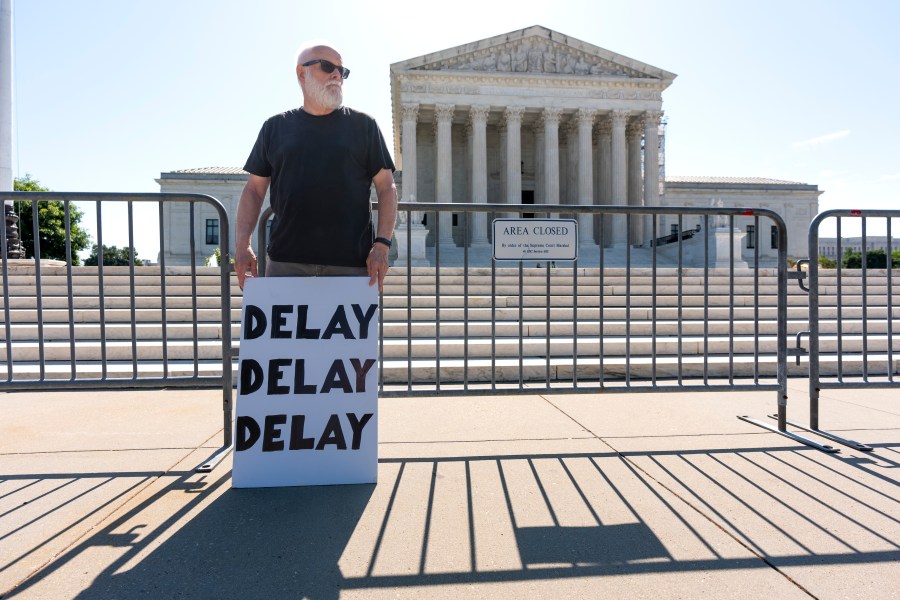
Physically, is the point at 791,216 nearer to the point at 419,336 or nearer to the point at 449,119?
the point at 449,119

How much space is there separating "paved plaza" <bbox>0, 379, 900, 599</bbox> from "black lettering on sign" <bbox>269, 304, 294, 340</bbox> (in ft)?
2.51

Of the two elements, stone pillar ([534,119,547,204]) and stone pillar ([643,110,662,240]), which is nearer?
stone pillar ([643,110,662,240])

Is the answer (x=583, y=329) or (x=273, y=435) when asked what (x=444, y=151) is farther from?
(x=273, y=435)

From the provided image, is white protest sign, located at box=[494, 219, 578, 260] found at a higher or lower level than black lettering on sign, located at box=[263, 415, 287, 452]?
higher

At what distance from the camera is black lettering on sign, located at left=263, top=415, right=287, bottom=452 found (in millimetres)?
2744

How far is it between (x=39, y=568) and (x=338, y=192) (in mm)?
1906

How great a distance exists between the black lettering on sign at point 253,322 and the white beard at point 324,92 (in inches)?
42.9

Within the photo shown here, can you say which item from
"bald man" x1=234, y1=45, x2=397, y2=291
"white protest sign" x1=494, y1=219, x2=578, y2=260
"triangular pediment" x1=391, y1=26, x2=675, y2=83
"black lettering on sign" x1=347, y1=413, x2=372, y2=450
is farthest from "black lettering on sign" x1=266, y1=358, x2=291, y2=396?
"triangular pediment" x1=391, y1=26, x2=675, y2=83

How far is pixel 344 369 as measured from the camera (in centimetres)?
283

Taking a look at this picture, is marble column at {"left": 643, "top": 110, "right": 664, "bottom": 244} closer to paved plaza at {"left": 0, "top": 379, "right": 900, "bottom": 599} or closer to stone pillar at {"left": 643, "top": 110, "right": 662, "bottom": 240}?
stone pillar at {"left": 643, "top": 110, "right": 662, "bottom": 240}

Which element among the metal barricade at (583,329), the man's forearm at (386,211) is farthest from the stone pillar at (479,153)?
the man's forearm at (386,211)

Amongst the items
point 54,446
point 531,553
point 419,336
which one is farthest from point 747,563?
point 419,336

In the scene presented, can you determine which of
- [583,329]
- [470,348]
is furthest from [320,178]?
[583,329]

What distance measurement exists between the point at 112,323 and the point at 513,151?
1179 inches
